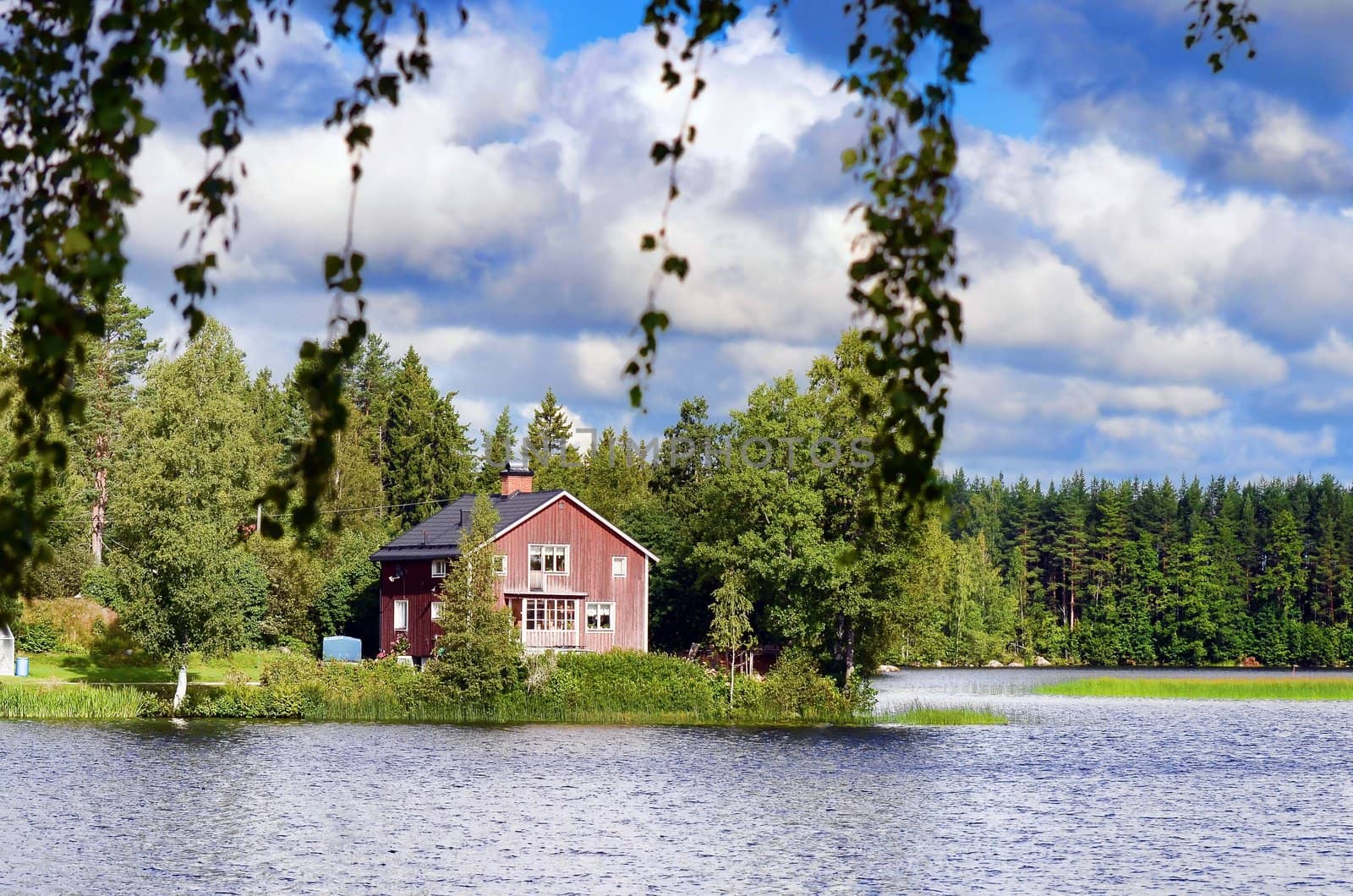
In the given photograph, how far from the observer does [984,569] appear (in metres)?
152

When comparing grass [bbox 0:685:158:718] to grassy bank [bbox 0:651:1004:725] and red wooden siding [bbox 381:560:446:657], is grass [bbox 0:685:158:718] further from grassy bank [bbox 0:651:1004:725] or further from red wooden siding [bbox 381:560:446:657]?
red wooden siding [bbox 381:560:446:657]

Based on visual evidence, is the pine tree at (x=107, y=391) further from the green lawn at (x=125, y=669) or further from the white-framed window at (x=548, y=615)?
the white-framed window at (x=548, y=615)

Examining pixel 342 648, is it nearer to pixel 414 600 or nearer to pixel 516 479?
pixel 414 600

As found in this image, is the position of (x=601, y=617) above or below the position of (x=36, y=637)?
above

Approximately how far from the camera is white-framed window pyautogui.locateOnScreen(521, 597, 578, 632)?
242ft

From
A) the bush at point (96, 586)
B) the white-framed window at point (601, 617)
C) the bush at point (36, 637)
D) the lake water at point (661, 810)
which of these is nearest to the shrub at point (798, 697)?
the lake water at point (661, 810)

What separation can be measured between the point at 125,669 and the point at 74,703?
12165 millimetres

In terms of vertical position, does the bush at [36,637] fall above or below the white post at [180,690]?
above

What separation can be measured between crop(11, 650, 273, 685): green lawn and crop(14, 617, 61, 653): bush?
0.80m

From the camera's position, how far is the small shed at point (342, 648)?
76062 mm

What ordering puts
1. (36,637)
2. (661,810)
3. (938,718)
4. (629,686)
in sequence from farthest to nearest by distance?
1. (36,637)
2. (938,718)
3. (629,686)
4. (661,810)

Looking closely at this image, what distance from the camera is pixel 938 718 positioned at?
208 feet

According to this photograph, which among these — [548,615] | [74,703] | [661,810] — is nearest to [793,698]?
[548,615]

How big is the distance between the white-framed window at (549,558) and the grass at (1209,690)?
1310 inches
